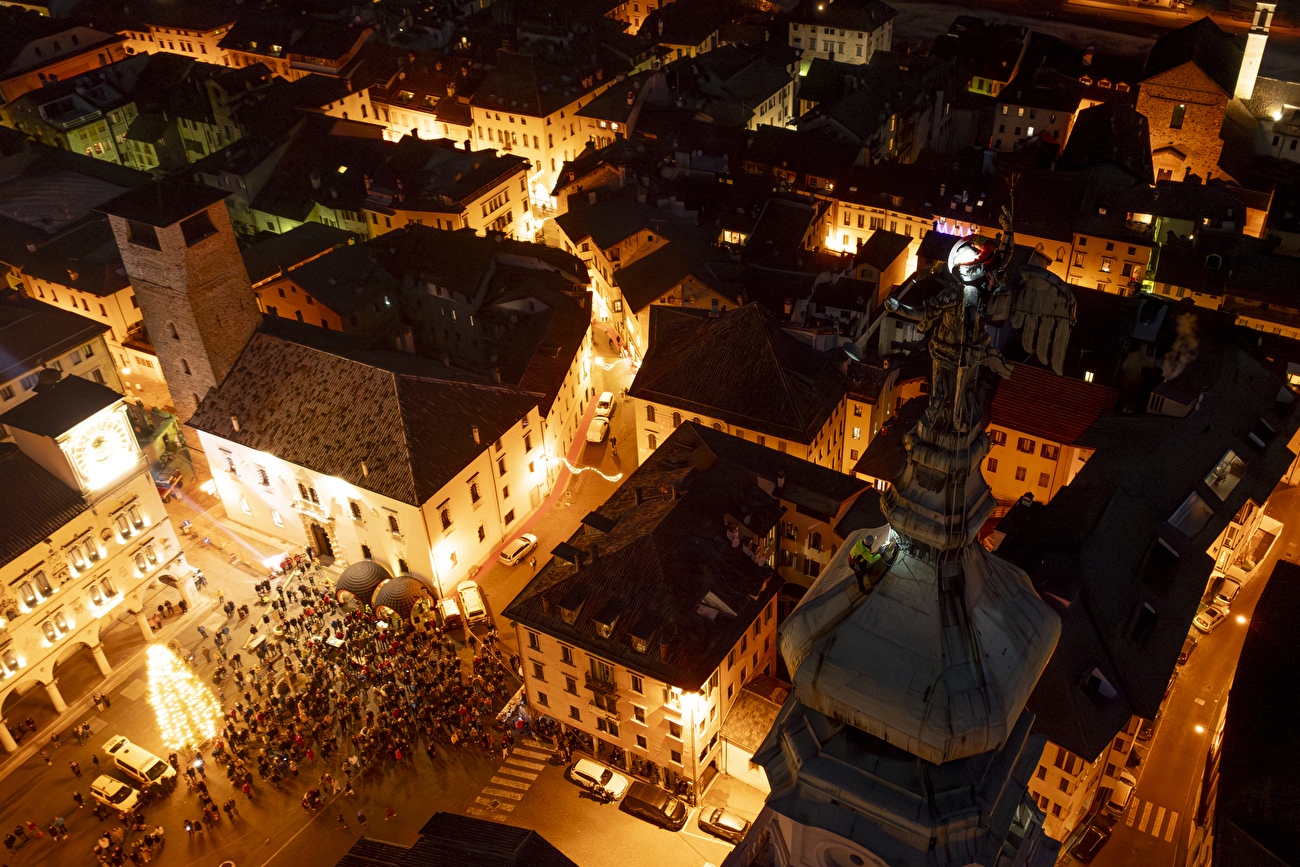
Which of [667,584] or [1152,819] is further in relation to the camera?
[667,584]

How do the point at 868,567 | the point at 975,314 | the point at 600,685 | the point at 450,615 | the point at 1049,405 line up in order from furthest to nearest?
the point at 1049,405
the point at 450,615
the point at 600,685
the point at 868,567
the point at 975,314

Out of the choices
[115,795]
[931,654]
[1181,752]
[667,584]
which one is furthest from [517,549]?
[931,654]

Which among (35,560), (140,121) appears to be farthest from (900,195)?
(140,121)

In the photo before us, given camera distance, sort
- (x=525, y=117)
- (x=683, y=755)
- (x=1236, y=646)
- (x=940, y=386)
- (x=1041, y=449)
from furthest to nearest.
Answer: (x=525, y=117) → (x=1041, y=449) → (x=1236, y=646) → (x=683, y=755) → (x=940, y=386)

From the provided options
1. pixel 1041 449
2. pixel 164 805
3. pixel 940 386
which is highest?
pixel 940 386

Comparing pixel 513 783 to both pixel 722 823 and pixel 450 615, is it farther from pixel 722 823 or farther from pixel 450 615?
pixel 450 615

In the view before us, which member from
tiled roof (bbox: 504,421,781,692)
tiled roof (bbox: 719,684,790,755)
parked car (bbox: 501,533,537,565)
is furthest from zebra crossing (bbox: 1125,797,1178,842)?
parked car (bbox: 501,533,537,565)

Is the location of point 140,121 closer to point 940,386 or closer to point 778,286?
point 778,286

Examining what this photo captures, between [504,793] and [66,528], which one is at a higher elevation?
[66,528]

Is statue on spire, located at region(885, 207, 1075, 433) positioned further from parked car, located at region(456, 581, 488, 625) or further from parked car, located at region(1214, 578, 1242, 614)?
parked car, located at region(1214, 578, 1242, 614)
